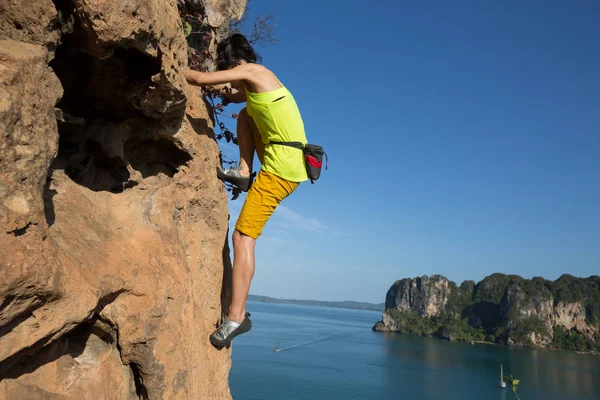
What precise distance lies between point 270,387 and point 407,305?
9712cm

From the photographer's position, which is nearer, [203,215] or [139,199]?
[139,199]

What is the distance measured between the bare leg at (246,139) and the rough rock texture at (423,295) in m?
129

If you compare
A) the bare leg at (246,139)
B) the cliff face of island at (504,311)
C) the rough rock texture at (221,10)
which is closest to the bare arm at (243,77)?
the bare leg at (246,139)

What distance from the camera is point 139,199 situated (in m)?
3.47

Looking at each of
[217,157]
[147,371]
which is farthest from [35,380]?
[217,157]

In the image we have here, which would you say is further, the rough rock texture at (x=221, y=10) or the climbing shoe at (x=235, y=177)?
the rough rock texture at (x=221, y=10)

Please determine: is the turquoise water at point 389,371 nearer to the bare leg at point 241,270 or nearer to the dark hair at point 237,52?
the bare leg at point 241,270

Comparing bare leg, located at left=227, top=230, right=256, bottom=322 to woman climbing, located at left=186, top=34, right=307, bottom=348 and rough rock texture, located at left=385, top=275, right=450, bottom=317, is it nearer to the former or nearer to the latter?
woman climbing, located at left=186, top=34, right=307, bottom=348

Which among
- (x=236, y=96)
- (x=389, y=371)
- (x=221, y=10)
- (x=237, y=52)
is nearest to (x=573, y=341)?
(x=389, y=371)

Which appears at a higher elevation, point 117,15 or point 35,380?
point 117,15

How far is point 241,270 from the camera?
363cm

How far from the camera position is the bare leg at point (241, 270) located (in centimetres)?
362

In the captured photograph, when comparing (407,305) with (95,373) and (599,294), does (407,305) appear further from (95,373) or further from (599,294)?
(95,373)

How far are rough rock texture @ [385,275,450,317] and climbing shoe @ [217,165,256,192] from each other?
129 meters
